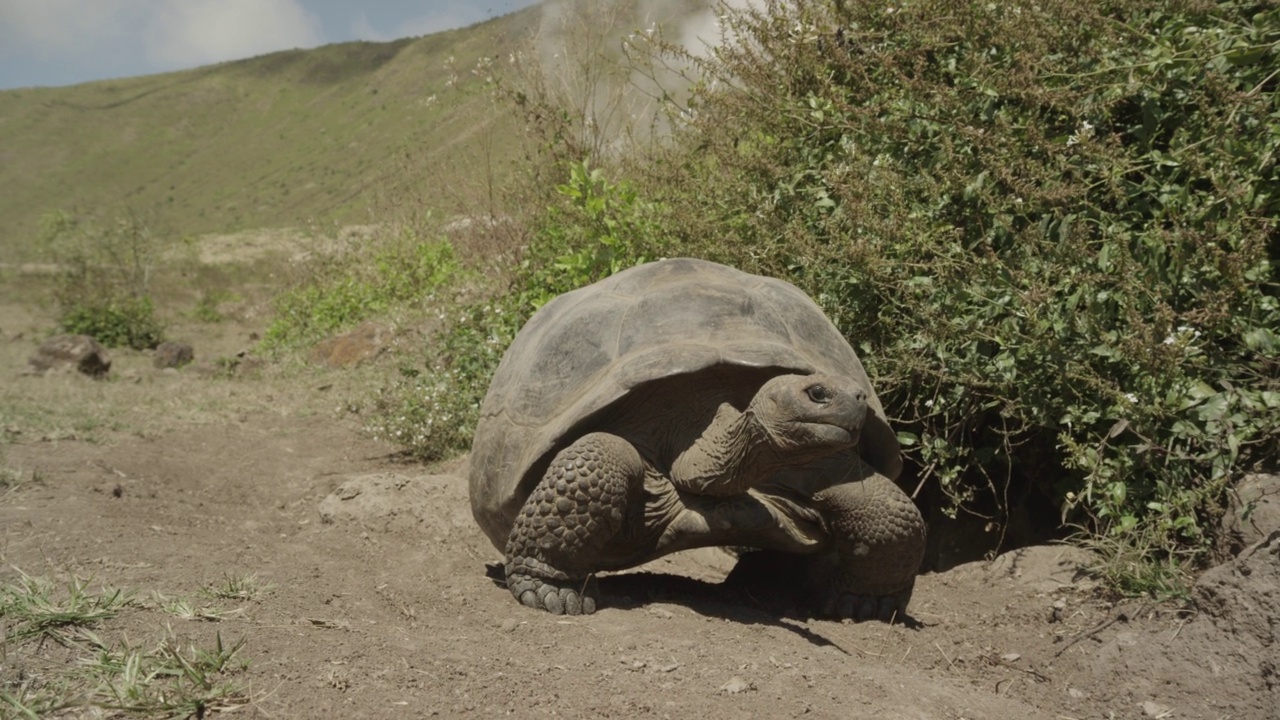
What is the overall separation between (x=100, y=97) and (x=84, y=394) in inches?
3217

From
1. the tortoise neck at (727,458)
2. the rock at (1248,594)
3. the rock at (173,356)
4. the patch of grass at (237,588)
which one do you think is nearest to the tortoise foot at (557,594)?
the tortoise neck at (727,458)

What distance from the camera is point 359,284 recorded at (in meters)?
12.7

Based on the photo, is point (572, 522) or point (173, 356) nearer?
point (572, 522)

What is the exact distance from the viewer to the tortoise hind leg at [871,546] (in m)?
3.50

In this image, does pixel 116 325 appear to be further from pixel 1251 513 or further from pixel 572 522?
pixel 1251 513

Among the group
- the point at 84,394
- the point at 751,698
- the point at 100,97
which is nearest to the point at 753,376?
Result: the point at 751,698

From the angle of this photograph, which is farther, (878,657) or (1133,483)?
(1133,483)

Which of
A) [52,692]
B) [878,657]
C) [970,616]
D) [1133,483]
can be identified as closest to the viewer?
[52,692]

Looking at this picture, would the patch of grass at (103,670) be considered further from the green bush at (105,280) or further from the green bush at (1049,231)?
the green bush at (105,280)

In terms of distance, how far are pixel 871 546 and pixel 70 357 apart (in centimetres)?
979

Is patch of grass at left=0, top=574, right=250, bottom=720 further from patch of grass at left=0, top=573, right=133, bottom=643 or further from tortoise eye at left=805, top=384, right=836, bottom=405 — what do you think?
tortoise eye at left=805, top=384, right=836, bottom=405

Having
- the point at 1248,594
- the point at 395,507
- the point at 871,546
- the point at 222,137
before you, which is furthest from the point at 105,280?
the point at 222,137

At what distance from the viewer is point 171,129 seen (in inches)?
2908

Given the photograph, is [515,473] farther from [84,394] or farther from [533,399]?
[84,394]
